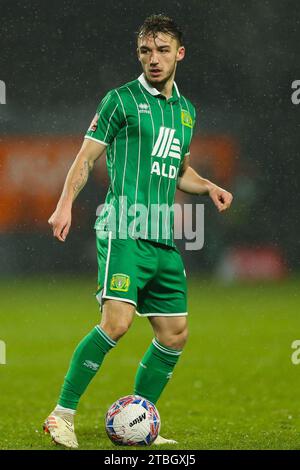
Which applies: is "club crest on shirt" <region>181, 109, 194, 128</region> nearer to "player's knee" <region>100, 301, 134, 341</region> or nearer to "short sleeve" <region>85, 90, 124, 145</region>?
"short sleeve" <region>85, 90, 124, 145</region>

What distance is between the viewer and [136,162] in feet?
15.1

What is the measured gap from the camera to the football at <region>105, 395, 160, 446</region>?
14.5 feet

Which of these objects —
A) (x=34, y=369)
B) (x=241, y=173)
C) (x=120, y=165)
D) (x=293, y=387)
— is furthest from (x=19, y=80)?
(x=120, y=165)

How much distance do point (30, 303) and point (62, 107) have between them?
4.93 metres

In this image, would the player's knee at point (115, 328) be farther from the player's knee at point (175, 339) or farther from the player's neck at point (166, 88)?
Answer: the player's neck at point (166, 88)

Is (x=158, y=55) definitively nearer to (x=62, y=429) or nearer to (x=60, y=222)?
(x=60, y=222)

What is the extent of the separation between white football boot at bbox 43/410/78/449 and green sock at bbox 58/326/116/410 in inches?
2.4

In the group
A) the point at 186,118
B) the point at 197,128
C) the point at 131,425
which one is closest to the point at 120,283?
the point at 131,425

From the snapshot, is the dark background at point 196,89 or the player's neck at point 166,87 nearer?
the player's neck at point 166,87

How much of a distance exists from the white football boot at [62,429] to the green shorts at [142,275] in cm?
58

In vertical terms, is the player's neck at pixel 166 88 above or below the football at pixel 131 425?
above

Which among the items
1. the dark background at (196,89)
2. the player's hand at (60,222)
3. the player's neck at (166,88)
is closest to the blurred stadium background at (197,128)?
the dark background at (196,89)

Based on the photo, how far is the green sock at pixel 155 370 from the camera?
15.6 feet

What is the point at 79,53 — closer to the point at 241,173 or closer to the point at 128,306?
the point at 241,173
